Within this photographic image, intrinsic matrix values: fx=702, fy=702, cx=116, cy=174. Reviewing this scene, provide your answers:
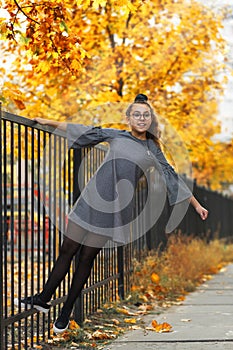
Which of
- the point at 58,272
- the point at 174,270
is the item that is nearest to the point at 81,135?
the point at 58,272

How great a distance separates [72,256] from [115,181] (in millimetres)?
705

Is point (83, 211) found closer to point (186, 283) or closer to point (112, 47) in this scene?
point (186, 283)

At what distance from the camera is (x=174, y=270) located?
431 inches

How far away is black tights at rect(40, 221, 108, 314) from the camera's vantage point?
5.64 m

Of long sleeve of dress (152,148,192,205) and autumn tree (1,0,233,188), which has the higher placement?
autumn tree (1,0,233,188)

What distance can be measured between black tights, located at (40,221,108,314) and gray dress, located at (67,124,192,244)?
2.9 inches

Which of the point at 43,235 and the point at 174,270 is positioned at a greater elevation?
the point at 43,235

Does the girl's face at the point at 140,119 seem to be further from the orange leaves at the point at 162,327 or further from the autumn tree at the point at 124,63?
the autumn tree at the point at 124,63

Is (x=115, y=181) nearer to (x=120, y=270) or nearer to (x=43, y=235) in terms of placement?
(x=43, y=235)

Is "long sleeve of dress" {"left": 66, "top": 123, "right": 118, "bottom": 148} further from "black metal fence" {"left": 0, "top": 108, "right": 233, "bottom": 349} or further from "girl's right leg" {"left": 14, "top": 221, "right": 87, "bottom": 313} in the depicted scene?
"girl's right leg" {"left": 14, "top": 221, "right": 87, "bottom": 313}

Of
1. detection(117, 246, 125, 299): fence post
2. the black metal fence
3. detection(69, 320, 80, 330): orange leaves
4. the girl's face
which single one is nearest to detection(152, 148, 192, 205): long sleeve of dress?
the girl's face

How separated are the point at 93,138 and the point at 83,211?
629 millimetres

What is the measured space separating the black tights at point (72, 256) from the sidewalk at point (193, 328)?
0.60 metres

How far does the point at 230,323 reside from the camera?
7.00 metres
